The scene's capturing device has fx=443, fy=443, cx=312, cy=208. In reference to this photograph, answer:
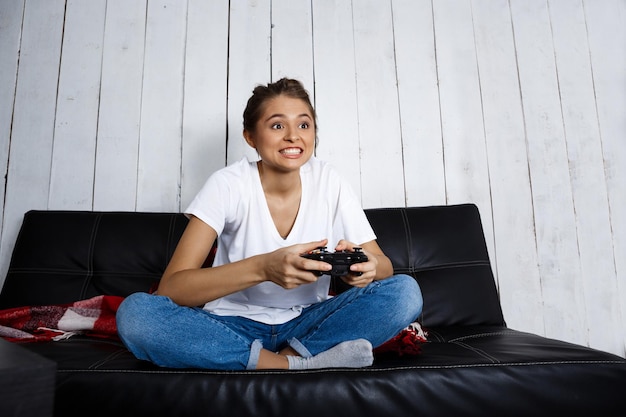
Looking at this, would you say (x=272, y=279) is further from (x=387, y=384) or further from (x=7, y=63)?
(x=7, y=63)

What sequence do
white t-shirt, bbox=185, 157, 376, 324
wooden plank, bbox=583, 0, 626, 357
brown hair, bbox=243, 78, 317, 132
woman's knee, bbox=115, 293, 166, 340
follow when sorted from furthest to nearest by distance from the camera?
wooden plank, bbox=583, 0, 626, 357 < brown hair, bbox=243, 78, 317, 132 < white t-shirt, bbox=185, 157, 376, 324 < woman's knee, bbox=115, 293, 166, 340

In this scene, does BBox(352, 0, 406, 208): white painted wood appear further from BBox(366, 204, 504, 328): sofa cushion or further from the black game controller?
the black game controller

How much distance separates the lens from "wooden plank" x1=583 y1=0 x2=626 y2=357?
74.1 inches

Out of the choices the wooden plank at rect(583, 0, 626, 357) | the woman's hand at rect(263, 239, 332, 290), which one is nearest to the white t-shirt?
the woman's hand at rect(263, 239, 332, 290)

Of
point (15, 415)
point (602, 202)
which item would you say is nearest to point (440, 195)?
point (602, 202)

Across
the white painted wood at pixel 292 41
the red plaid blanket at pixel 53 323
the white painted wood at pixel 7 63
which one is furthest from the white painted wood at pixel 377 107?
the white painted wood at pixel 7 63

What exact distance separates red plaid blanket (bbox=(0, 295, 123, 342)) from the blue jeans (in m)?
0.34

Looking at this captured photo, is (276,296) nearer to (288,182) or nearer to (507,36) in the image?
(288,182)

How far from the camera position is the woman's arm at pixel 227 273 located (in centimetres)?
94

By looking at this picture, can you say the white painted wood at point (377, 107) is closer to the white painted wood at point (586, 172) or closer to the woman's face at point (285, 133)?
the woman's face at point (285, 133)

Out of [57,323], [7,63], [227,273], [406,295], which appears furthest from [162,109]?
[406,295]

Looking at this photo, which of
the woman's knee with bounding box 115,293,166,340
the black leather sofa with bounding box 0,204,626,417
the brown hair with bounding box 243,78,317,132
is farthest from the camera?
the brown hair with bounding box 243,78,317,132

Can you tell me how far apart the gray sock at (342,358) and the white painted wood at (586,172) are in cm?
139

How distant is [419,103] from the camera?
1927 mm
